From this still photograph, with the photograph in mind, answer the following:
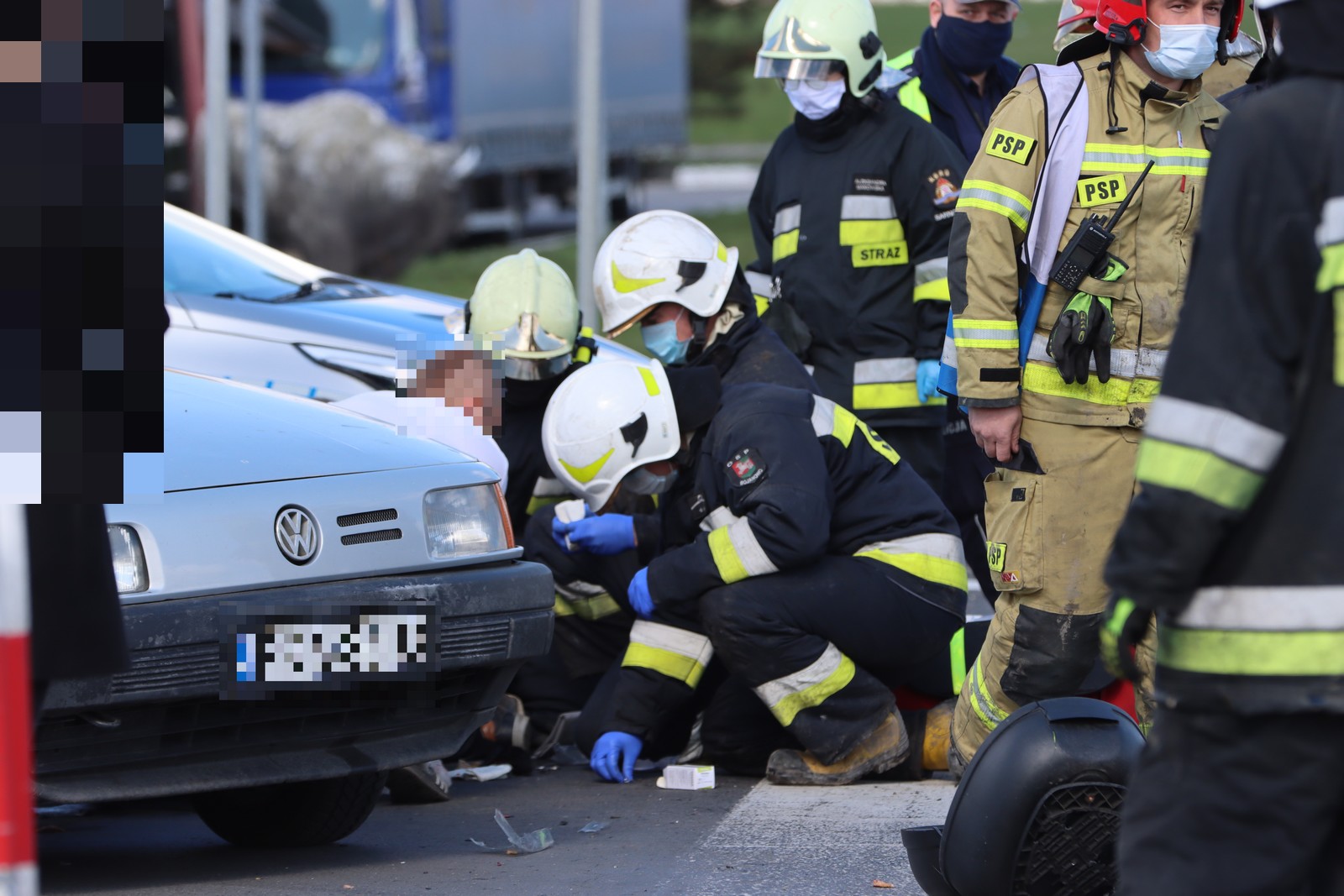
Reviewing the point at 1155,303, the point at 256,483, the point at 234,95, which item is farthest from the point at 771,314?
the point at 234,95

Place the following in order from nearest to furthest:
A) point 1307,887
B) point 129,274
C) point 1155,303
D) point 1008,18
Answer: point 1307,887 < point 129,274 < point 1155,303 < point 1008,18

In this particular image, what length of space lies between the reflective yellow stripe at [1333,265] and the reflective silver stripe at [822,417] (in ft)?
8.66

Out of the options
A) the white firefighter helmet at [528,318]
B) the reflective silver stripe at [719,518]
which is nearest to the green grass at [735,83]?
the white firefighter helmet at [528,318]

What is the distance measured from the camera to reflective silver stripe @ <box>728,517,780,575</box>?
480cm

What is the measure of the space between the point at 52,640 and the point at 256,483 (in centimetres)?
93

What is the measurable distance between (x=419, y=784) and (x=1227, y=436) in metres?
3.13

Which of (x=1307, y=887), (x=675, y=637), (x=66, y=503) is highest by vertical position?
(x=66, y=503)

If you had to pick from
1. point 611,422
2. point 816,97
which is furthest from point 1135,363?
point 816,97

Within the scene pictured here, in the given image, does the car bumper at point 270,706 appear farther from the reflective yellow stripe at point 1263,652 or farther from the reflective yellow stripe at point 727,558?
the reflective yellow stripe at point 1263,652

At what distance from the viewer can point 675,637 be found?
200 inches

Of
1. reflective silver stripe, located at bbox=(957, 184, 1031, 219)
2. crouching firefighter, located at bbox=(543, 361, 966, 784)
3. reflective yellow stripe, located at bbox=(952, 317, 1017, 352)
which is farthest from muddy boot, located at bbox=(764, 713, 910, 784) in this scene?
reflective silver stripe, located at bbox=(957, 184, 1031, 219)

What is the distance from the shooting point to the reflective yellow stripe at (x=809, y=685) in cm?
487

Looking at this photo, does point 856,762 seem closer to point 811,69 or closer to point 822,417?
point 822,417

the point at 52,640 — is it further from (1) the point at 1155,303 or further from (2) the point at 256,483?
(1) the point at 1155,303
